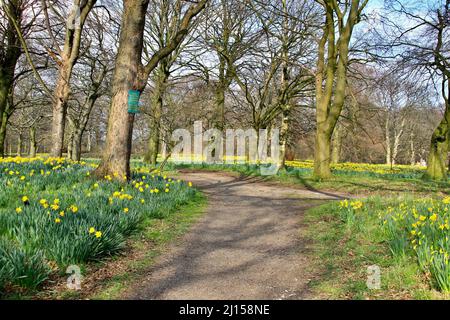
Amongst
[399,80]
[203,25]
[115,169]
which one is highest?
[203,25]

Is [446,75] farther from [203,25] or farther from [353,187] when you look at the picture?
[203,25]

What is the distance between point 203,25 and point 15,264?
16.8 m

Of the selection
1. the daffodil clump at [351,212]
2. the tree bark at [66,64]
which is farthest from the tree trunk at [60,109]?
the daffodil clump at [351,212]

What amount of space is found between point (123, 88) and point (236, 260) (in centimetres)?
490

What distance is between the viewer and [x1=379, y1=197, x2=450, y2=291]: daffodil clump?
276 cm

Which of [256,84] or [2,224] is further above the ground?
[256,84]

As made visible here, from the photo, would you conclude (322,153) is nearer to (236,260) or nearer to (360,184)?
(360,184)

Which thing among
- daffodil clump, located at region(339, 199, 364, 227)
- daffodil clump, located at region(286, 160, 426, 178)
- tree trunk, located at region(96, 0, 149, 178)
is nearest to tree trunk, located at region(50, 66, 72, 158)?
tree trunk, located at region(96, 0, 149, 178)

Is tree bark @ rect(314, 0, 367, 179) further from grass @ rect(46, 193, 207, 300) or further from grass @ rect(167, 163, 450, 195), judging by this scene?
grass @ rect(46, 193, 207, 300)

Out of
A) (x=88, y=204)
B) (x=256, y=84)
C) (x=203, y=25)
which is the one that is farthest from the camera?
(x=256, y=84)

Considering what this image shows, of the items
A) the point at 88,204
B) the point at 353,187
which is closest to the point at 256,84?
the point at 353,187

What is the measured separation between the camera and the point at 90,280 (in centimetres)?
306

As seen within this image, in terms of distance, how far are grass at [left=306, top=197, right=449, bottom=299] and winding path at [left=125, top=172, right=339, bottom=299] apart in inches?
9.3
